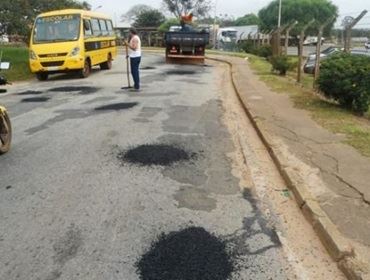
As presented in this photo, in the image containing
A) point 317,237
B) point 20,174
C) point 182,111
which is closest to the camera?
point 317,237

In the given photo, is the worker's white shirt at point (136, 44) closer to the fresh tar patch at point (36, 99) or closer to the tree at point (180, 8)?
the fresh tar patch at point (36, 99)

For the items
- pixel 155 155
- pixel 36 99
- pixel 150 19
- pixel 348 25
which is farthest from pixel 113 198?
pixel 150 19

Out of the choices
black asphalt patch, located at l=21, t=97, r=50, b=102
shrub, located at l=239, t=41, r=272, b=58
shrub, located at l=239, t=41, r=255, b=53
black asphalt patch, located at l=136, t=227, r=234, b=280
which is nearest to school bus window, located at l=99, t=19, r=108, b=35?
black asphalt patch, located at l=21, t=97, r=50, b=102

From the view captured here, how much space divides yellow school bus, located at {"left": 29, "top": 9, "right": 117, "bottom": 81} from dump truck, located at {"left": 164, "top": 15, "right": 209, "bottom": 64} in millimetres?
5855

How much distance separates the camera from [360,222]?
14.6ft

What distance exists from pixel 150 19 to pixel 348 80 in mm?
65900

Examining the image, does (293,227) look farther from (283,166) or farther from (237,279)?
(283,166)

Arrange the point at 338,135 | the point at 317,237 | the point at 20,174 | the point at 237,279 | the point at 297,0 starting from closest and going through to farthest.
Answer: the point at 237,279 < the point at 317,237 < the point at 20,174 < the point at 338,135 < the point at 297,0

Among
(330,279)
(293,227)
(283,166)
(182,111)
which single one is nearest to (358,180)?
(283,166)

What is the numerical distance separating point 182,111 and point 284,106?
7.63 ft

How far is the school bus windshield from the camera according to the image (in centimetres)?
1719

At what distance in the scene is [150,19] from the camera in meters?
73.0

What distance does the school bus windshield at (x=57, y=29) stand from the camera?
1719 cm

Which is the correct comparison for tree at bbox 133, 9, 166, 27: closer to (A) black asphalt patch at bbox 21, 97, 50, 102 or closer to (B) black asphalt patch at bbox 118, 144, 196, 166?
(A) black asphalt patch at bbox 21, 97, 50, 102
